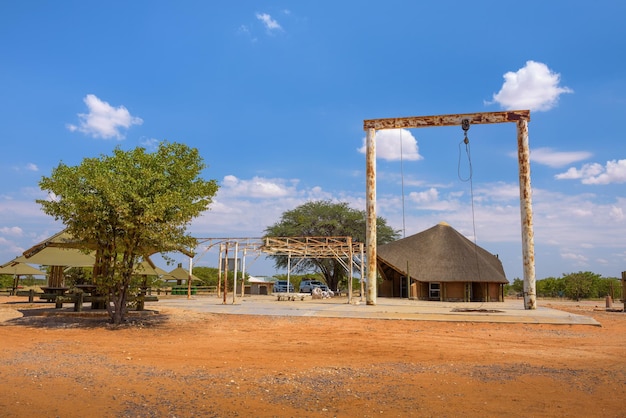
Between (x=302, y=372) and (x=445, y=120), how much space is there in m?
17.9

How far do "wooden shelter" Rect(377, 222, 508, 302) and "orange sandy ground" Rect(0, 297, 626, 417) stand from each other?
21500 millimetres

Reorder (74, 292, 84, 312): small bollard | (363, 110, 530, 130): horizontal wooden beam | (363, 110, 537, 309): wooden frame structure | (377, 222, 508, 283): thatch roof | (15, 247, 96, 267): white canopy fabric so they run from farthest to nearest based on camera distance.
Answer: (377, 222, 508, 283): thatch roof < (363, 110, 530, 130): horizontal wooden beam < (363, 110, 537, 309): wooden frame structure < (15, 247, 96, 267): white canopy fabric < (74, 292, 84, 312): small bollard

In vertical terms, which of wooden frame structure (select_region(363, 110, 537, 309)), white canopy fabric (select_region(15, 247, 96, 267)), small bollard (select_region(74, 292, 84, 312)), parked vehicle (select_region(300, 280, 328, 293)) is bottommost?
parked vehicle (select_region(300, 280, 328, 293))

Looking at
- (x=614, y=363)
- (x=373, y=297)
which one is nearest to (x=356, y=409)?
(x=614, y=363)

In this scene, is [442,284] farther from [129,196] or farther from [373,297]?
[129,196]

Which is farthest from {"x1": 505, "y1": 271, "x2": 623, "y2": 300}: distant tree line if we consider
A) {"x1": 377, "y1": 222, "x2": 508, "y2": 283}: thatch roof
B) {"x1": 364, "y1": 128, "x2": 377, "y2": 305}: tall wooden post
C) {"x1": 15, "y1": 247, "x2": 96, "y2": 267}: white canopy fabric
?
{"x1": 15, "y1": 247, "x2": 96, "y2": 267}: white canopy fabric

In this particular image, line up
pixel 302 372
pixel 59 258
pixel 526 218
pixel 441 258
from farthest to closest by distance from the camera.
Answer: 1. pixel 441 258
2. pixel 526 218
3. pixel 59 258
4. pixel 302 372

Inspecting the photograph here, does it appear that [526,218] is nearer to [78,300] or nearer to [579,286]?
[78,300]

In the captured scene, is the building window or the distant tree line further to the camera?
the distant tree line

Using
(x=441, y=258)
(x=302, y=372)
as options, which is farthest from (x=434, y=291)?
(x=302, y=372)

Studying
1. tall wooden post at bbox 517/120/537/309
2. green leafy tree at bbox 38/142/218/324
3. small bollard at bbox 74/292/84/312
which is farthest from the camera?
tall wooden post at bbox 517/120/537/309

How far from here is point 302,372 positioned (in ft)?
24.2

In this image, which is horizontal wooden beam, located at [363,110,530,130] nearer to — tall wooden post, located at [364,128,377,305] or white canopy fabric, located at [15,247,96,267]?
tall wooden post, located at [364,128,377,305]

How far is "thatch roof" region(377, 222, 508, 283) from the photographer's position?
3450cm
